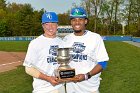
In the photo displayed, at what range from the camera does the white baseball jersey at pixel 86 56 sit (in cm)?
506

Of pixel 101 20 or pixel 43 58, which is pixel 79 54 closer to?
pixel 43 58

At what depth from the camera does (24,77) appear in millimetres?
14508

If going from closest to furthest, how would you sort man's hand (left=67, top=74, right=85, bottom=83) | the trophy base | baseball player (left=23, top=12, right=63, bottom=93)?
the trophy base
man's hand (left=67, top=74, right=85, bottom=83)
baseball player (left=23, top=12, right=63, bottom=93)

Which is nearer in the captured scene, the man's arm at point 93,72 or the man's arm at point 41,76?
the man's arm at point 41,76

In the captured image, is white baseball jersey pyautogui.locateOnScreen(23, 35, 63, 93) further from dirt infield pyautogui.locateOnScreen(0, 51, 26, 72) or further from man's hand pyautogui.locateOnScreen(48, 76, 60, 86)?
dirt infield pyautogui.locateOnScreen(0, 51, 26, 72)

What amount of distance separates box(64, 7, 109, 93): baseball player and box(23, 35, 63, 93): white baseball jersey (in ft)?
0.93

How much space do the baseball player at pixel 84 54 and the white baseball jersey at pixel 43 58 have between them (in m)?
0.28

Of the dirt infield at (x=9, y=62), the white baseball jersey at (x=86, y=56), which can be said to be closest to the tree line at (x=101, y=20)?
the dirt infield at (x=9, y=62)

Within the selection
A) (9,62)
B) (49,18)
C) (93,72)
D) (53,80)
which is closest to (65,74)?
(53,80)

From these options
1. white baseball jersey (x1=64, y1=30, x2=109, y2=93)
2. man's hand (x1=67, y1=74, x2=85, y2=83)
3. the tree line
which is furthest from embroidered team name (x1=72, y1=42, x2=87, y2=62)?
the tree line

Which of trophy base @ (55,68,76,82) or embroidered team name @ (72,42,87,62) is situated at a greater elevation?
embroidered team name @ (72,42,87,62)

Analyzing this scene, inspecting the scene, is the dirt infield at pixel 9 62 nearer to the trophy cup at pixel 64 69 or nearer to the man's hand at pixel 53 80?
the man's hand at pixel 53 80

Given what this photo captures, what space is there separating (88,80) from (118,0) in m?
83.0

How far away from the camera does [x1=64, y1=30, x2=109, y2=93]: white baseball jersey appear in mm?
5059
